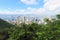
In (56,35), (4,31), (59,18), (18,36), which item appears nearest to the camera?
(56,35)

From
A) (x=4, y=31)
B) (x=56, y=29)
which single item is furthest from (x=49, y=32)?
(x=4, y=31)

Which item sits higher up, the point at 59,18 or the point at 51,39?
the point at 59,18

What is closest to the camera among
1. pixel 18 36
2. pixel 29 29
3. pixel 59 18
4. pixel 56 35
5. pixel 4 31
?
pixel 56 35

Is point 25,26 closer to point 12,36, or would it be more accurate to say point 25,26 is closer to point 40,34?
point 12,36

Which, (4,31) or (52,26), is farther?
(4,31)

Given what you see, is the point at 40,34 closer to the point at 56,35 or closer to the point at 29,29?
the point at 56,35

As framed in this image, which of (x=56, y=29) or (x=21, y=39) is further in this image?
(x=21, y=39)

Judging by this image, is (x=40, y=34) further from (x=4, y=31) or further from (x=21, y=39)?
(x=4, y=31)

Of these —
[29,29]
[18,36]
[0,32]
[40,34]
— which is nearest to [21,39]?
[18,36]

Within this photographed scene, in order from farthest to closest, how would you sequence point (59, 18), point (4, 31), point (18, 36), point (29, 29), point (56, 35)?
point (4, 31)
point (29, 29)
point (18, 36)
point (59, 18)
point (56, 35)
